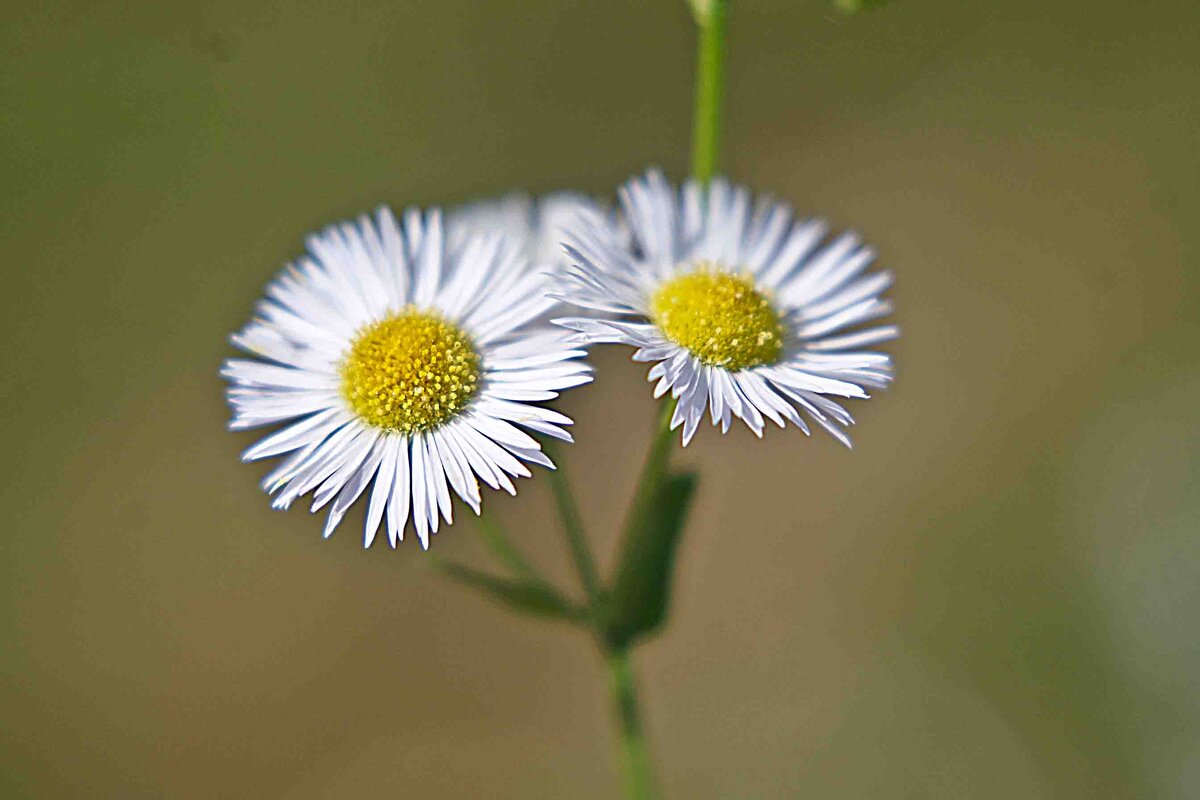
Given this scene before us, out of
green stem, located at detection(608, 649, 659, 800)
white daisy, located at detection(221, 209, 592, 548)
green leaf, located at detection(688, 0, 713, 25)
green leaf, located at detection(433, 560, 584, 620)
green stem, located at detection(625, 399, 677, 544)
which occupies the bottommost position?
green stem, located at detection(608, 649, 659, 800)

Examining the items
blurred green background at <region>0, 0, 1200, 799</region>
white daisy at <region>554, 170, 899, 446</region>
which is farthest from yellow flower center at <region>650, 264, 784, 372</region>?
blurred green background at <region>0, 0, 1200, 799</region>

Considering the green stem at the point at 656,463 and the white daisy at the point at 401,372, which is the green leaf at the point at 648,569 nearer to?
the green stem at the point at 656,463

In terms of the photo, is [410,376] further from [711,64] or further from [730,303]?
[711,64]

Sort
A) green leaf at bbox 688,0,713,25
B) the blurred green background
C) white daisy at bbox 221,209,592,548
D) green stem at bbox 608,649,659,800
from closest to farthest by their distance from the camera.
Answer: white daisy at bbox 221,209,592,548 < green leaf at bbox 688,0,713,25 < green stem at bbox 608,649,659,800 < the blurred green background

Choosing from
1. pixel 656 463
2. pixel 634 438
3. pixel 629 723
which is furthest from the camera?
pixel 634 438

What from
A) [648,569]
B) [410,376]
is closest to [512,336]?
[410,376]

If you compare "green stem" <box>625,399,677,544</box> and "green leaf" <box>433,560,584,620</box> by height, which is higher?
"green stem" <box>625,399,677,544</box>

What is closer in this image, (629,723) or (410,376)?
(410,376)

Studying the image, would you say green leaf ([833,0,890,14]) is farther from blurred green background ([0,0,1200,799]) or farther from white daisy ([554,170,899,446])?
blurred green background ([0,0,1200,799])
